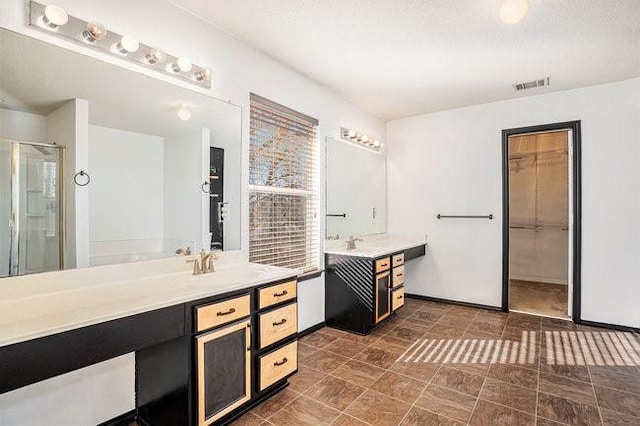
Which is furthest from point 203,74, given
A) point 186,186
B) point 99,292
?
point 99,292

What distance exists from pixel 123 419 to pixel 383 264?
2.33 metres

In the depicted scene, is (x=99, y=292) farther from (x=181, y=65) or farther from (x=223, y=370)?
(x=181, y=65)

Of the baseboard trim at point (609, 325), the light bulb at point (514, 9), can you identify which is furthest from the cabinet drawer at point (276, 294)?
the baseboard trim at point (609, 325)

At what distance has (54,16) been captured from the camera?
154cm

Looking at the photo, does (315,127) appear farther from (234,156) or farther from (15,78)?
(15,78)

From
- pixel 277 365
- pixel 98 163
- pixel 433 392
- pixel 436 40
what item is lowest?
pixel 433 392

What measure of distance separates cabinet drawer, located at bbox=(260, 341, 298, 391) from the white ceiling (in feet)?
7.18

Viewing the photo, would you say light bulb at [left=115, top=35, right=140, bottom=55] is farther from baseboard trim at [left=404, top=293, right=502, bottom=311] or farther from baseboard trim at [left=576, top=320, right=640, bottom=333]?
baseboard trim at [left=576, top=320, right=640, bottom=333]

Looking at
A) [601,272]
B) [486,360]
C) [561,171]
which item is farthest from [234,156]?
[561,171]

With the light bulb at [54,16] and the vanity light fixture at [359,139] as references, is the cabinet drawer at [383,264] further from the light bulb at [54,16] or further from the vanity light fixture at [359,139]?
the light bulb at [54,16]

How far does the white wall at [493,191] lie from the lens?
3.25 meters

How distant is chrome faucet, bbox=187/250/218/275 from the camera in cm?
212

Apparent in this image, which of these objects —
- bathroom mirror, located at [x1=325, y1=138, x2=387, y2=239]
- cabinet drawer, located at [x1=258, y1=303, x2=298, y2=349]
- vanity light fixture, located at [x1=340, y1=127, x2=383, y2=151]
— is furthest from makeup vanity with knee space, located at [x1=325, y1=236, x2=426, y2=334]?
vanity light fixture, located at [x1=340, y1=127, x2=383, y2=151]

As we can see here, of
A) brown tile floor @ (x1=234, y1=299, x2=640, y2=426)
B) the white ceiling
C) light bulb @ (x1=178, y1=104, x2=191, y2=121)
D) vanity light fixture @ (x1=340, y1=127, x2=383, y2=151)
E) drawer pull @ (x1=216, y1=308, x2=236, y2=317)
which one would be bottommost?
brown tile floor @ (x1=234, y1=299, x2=640, y2=426)
